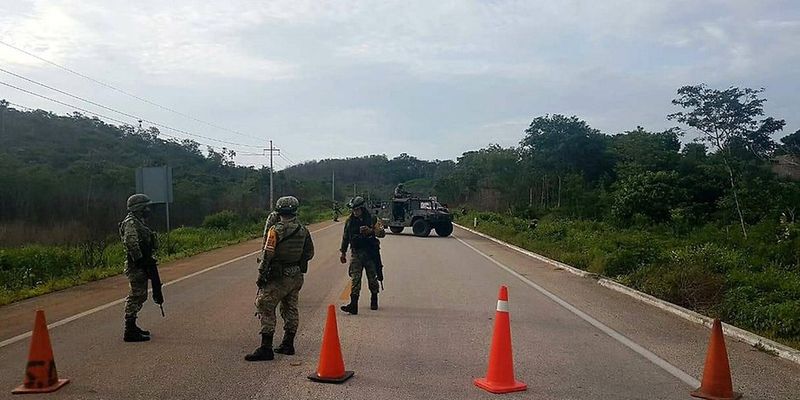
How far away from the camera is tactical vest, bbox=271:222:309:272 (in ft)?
25.6

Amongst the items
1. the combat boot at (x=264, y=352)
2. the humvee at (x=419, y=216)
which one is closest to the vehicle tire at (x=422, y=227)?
the humvee at (x=419, y=216)

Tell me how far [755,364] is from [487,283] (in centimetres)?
806

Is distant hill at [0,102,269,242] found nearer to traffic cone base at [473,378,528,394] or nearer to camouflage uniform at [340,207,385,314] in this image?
camouflage uniform at [340,207,385,314]

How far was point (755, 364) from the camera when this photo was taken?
312 inches

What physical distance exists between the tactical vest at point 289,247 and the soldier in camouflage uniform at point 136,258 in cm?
194

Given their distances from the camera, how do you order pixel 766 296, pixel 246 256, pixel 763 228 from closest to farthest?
1. pixel 766 296
2. pixel 246 256
3. pixel 763 228

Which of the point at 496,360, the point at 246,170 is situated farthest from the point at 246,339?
the point at 246,170

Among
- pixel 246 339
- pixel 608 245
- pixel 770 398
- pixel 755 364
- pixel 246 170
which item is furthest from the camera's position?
pixel 246 170

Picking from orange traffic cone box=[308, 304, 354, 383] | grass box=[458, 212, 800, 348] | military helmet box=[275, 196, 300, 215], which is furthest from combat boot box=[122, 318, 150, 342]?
grass box=[458, 212, 800, 348]

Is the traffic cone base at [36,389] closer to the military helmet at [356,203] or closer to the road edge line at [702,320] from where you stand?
the military helmet at [356,203]

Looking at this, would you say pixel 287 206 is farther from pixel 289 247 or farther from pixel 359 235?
pixel 359 235

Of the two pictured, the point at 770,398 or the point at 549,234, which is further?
the point at 549,234

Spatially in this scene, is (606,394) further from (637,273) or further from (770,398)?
(637,273)

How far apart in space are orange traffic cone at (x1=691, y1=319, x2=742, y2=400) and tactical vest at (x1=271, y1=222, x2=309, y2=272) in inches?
162
